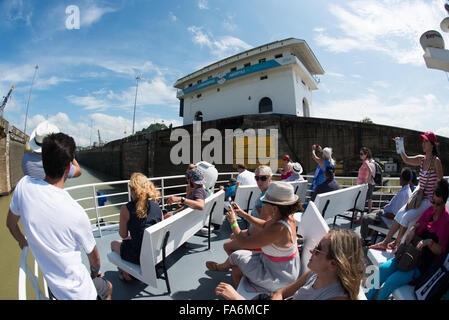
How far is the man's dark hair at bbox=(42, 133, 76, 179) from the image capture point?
1.28m

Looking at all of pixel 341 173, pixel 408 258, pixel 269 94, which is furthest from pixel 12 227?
pixel 269 94

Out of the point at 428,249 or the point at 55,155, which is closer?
the point at 55,155

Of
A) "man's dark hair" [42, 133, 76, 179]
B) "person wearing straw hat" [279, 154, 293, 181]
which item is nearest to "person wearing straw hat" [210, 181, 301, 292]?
"man's dark hair" [42, 133, 76, 179]

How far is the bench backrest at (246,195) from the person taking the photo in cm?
424

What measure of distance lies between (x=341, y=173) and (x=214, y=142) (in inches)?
350

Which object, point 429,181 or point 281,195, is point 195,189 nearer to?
point 281,195

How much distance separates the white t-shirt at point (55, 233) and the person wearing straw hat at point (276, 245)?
3.85ft

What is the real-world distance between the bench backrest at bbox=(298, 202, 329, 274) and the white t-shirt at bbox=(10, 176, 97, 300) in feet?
5.60

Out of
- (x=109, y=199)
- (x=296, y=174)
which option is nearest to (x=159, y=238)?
(x=296, y=174)

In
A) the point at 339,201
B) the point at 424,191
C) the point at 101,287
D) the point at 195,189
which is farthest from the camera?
the point at 339,201

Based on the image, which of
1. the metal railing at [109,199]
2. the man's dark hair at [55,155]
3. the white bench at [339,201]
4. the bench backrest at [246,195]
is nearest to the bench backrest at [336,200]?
the white bench at [339,201]

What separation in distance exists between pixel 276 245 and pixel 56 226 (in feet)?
4.94

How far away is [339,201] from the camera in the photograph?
3727 mm

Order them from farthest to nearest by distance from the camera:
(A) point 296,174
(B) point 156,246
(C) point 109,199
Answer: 1. (C) point 109,199
2. (A) point 296,174
3. (B) point 156,246
